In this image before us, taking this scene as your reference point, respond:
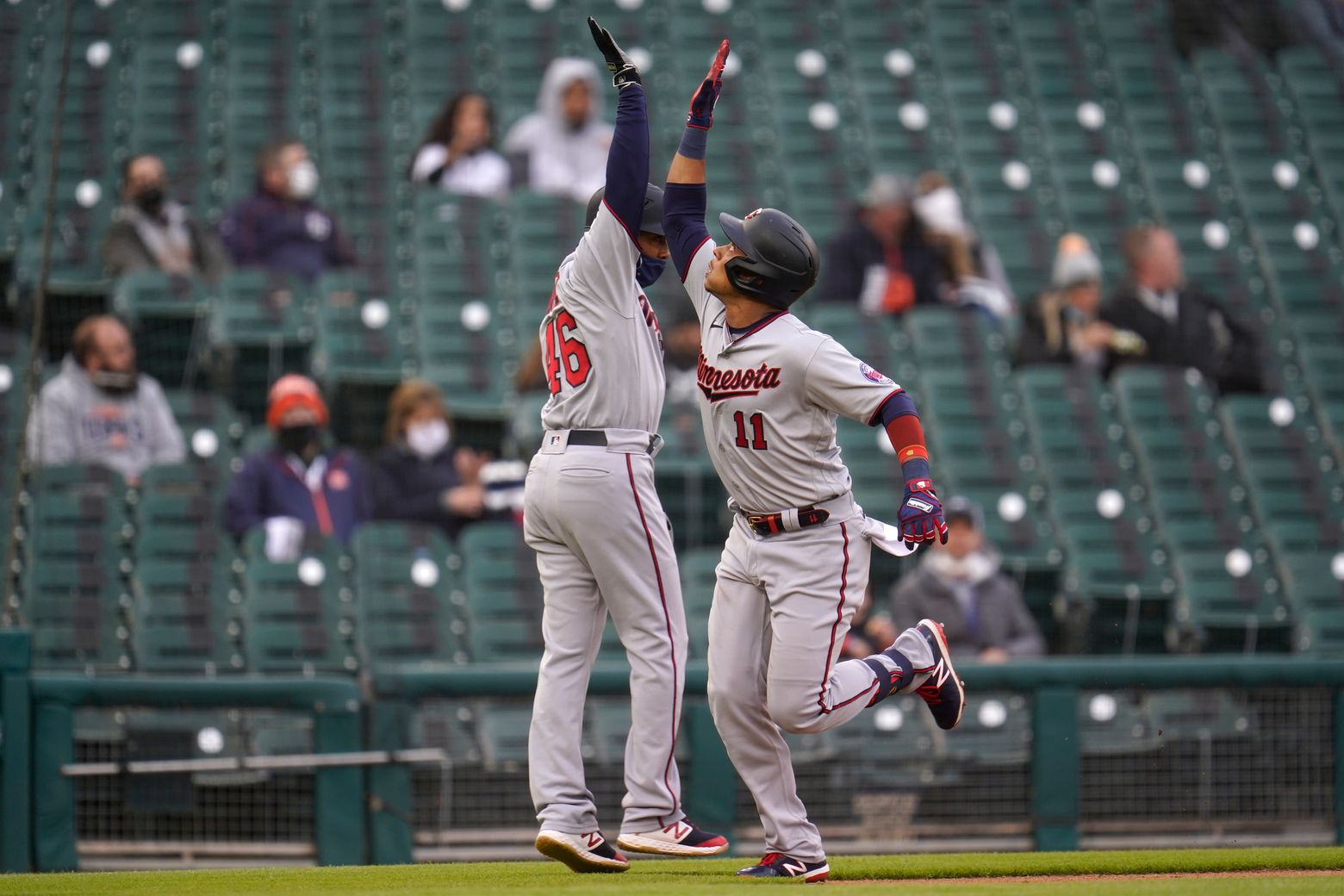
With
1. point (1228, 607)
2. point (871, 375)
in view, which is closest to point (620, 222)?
point (871, 375)

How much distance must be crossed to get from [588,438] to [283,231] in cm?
531

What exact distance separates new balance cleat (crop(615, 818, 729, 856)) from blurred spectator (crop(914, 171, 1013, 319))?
5.64 metres

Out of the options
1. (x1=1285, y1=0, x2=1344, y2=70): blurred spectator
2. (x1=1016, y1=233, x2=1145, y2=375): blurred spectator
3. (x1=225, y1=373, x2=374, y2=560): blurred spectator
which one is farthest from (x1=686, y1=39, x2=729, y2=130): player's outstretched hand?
(x1=1285, y1=0, x2=1344, y2=70): blurred spectator

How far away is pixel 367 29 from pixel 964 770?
6705mm

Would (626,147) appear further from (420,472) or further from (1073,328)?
(1073,328)

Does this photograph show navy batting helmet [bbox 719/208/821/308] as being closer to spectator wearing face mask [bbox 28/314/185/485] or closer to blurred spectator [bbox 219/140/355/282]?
spectator wearing face mask [bbox 28/314/185/485]

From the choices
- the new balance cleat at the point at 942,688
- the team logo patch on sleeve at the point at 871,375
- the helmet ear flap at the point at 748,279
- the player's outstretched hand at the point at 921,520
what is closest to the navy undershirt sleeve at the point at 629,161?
the helmet ear flap at the point at 748,279

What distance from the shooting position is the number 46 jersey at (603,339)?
412 cm

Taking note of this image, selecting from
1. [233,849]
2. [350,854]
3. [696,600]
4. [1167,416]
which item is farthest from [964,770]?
[1167,416]

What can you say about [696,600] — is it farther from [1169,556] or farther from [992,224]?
[992,224]

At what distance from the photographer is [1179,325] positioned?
9.29 metres

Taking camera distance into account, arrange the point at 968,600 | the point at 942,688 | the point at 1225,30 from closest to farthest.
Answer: the point at 942,688 < the point at 968,600 < the point at 1225,30

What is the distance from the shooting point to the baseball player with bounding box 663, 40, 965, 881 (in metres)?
3.98

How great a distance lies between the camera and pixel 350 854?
577 cm
